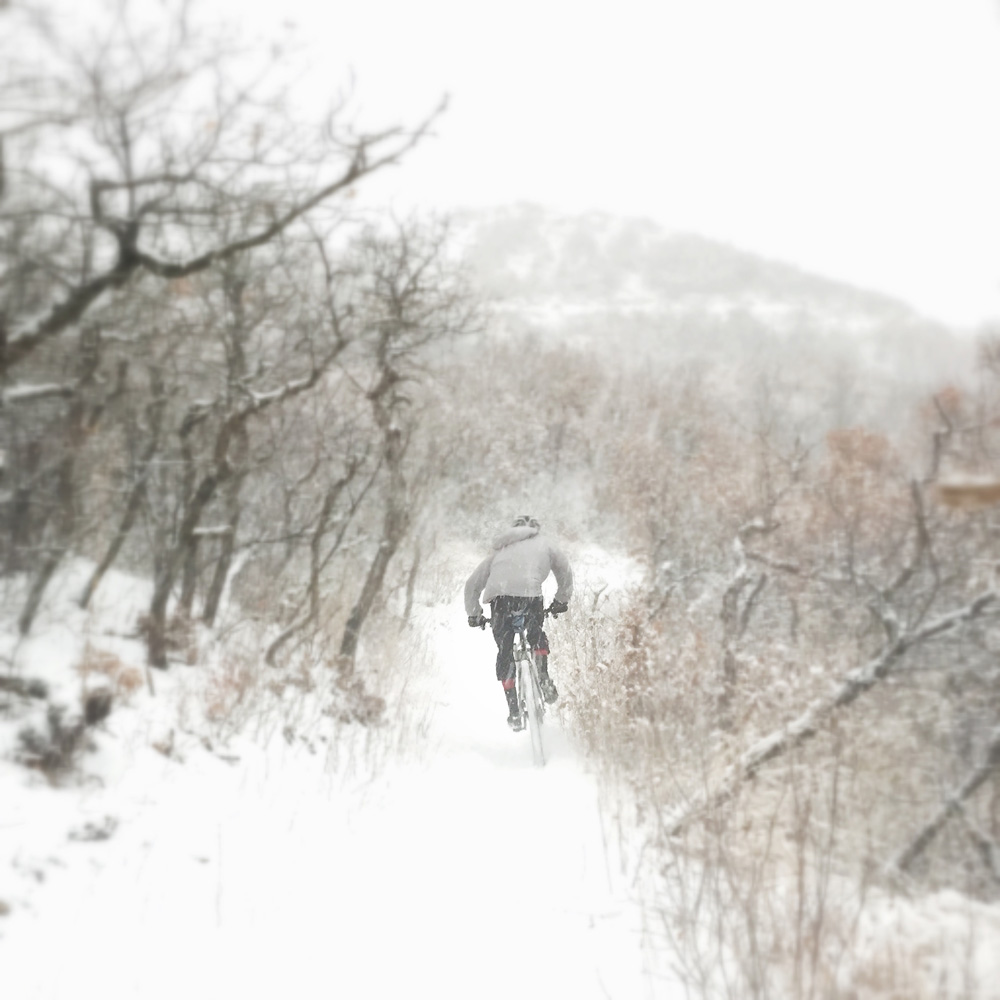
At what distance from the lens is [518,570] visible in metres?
5.95

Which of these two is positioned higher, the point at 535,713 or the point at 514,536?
the point at 514,536

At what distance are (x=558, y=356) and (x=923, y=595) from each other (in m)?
18.9

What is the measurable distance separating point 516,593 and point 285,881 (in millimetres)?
3228

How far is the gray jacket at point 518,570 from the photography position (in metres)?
5.92

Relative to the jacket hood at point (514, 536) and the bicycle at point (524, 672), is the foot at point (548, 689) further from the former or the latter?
the jacket hood at point (514, 536)

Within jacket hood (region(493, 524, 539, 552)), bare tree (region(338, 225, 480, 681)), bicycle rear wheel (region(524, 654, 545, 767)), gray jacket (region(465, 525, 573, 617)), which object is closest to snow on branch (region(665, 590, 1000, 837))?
bicycle rear wheel (region(524, 654, 545, 767))

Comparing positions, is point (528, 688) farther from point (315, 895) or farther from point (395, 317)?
point (395, 317)

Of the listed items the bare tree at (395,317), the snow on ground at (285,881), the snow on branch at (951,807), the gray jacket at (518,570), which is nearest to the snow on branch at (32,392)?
the snow on ground at (285,881)

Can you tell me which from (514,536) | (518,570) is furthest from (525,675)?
(514,536)

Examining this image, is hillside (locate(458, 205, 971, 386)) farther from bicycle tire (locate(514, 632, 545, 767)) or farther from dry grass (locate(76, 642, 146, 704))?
dry grass (locate(76, 642, 146, 704))

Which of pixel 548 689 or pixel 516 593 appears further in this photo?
pixel 516 593

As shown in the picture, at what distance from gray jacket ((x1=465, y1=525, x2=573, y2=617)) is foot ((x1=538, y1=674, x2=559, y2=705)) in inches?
28.2

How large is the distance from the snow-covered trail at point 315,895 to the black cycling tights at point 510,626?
1486mm

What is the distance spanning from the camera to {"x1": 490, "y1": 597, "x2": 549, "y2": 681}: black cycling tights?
5762mm
